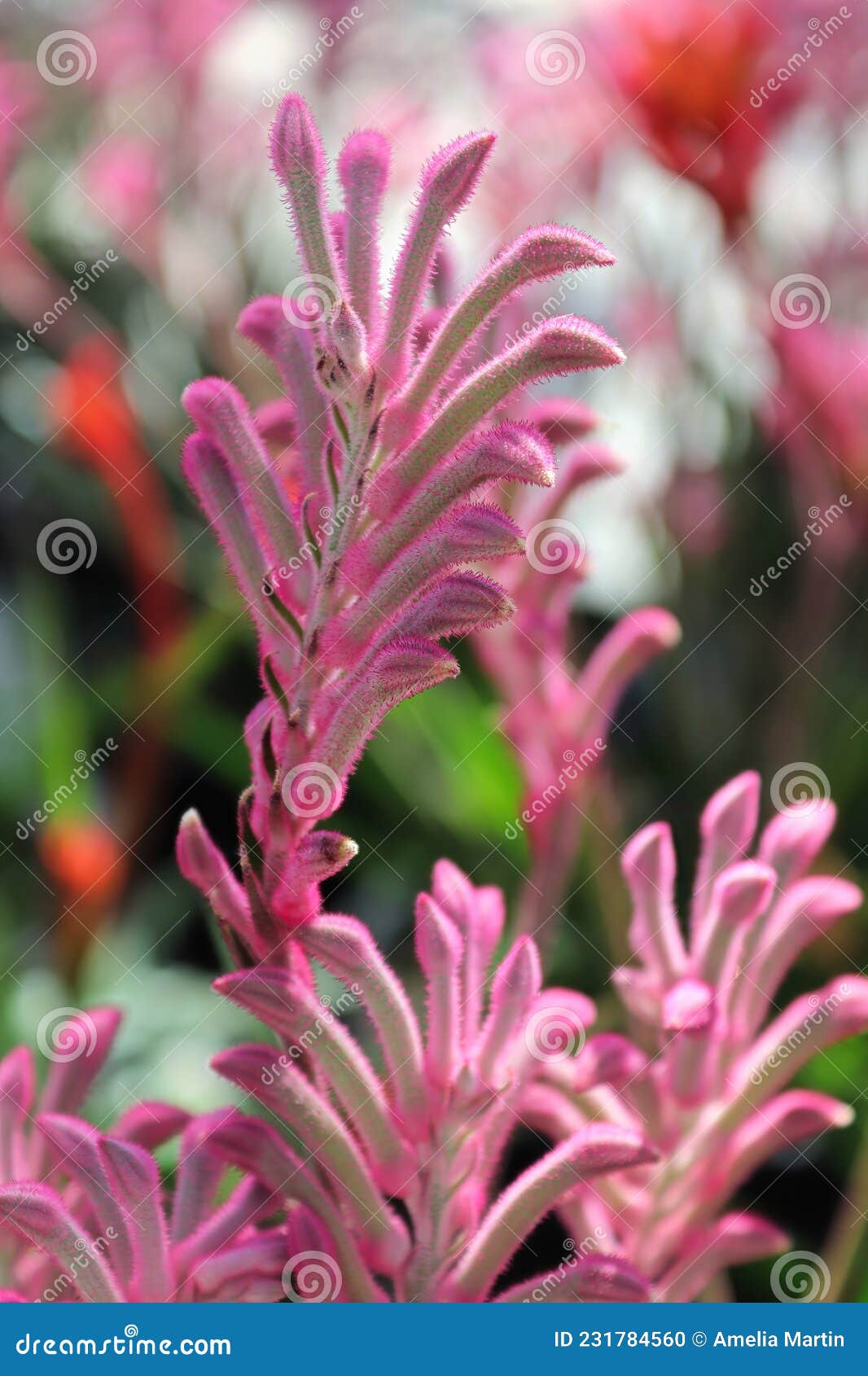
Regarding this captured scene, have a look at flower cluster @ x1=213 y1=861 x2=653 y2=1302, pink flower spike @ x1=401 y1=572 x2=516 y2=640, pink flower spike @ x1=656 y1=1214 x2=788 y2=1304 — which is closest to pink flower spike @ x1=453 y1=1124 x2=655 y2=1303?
flower cluster @ x1=213 y1=861 x2=653 y2=1302

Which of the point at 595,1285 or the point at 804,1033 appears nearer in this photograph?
the point at 595,1285

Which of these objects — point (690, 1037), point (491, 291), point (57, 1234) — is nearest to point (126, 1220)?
point (57, 1234)

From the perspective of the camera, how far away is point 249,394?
1.41m

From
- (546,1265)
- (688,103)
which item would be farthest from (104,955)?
(688,103)

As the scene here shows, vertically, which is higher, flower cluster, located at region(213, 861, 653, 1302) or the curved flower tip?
the curved flower tip

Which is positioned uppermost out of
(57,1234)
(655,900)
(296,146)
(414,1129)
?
(296,146)

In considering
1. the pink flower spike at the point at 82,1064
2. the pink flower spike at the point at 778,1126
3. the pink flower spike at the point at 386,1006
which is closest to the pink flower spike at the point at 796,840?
the pink flower spike at the point at 778,1126

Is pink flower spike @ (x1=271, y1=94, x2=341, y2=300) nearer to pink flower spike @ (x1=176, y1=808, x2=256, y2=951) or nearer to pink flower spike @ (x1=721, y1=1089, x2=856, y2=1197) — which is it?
pink flower spike @ (x1=176, y1=808, x2=256, y2=951)

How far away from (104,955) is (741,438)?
3.01ft

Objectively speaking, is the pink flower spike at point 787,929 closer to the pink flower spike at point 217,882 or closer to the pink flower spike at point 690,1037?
the pink flower spike at point 690,1037

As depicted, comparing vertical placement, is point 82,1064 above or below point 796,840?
below

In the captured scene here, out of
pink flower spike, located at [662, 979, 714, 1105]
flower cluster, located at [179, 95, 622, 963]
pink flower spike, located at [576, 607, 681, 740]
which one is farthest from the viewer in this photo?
pink flower spike, located at [576, 607, 681, 740]

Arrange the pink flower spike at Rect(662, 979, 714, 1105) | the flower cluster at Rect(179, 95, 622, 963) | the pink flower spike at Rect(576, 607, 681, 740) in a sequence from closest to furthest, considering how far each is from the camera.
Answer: the flower cluster at Rect(179, 95, 622, 963), the pink flower spike at Rect(662, 979, 714, 1105), the pink flower spike at Rect(576, 607, 681, 740)

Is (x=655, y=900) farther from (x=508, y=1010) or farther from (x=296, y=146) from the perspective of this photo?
(x=296, y=146)
